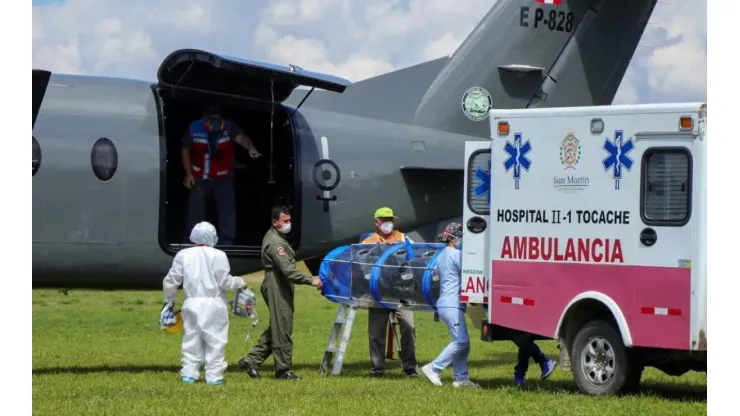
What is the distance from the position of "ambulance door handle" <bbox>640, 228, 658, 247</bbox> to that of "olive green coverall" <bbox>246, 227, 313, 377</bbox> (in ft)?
13.5

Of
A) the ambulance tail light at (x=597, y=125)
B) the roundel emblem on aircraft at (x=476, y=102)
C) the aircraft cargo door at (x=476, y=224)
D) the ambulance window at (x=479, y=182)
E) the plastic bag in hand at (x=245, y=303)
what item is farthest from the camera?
the roundel emblem on aircraft at (x=476, y=102)

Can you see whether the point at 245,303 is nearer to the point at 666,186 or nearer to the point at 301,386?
the point at 301,386

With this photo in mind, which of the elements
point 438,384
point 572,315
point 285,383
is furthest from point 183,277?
point 572,315

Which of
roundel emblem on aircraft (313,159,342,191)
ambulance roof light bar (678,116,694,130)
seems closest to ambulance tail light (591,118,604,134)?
ambulance roof light bar (678,116,694,130)

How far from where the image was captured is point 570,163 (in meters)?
12.0

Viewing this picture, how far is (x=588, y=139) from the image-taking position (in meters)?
11.9

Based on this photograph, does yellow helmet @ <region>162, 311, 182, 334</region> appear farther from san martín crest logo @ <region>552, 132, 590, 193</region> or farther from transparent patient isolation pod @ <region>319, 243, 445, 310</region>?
san martín crest logo @ <region>552, 132, 590, 193</region>

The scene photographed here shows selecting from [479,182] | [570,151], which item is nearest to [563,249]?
[570,151]

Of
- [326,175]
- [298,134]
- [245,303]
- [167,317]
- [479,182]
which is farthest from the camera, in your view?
[326,175]

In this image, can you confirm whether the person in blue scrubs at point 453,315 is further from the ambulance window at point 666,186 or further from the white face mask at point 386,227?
the ambulance window at point 666,186

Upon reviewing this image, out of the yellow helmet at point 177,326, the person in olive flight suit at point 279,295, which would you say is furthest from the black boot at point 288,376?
the yellow helmet at point 177,326

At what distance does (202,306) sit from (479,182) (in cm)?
326

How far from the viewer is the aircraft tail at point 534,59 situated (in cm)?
1803

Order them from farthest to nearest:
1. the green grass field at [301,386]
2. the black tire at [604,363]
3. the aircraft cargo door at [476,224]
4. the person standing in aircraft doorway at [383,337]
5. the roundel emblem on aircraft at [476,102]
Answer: the roundel emblem on aircraft at [476,102]
the person standing in aircraft doorway at [383,337]
the aircraft cargo door at [476,224]
the black tire at [604,363]
the green grass field at [301,386]
